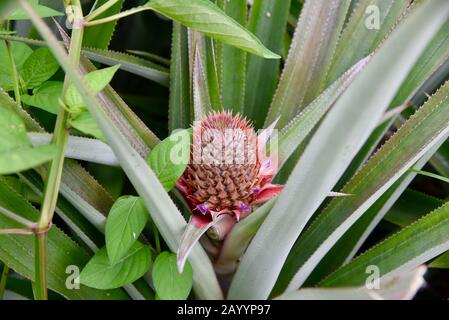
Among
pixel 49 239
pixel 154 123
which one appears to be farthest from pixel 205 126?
pixel 154 123

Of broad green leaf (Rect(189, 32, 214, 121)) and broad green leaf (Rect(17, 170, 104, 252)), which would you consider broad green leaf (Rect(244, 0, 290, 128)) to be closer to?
broad green leaf (Rect(189, 32, 214, 121))

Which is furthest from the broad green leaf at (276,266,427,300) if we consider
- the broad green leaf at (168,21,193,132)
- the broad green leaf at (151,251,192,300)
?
the broad green leaf at (168,21,193,132)

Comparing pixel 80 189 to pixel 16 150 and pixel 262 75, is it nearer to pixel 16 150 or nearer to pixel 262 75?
pixel 16 150

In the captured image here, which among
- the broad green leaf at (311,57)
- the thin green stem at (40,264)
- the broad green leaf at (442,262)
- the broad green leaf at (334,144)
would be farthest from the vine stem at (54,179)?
the broad green leaf at (442,262)

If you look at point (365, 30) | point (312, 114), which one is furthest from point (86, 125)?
point (365, 30)

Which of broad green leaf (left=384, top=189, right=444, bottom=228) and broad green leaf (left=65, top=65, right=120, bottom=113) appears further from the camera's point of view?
broad green leaf (left=384, top=189, right=444, bottom=228)

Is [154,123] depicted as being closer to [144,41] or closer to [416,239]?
[144,41]
